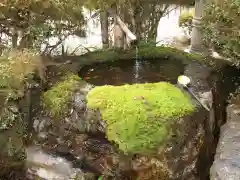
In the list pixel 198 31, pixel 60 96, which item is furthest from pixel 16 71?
pixel 198 31

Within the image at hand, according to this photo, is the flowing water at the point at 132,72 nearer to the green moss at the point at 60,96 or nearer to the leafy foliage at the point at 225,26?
the green moss at the point at 60,96

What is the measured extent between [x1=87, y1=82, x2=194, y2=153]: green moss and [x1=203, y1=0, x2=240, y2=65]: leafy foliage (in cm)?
121

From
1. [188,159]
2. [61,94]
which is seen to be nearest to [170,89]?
[188,159]

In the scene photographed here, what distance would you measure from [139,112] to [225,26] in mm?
1988

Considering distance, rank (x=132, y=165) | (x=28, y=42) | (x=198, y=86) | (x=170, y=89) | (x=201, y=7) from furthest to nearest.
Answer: (x=201, y=7) < (x=28, y=42) < (x=198, y=86) < (x=170, y=89) < (x=132, y=165)

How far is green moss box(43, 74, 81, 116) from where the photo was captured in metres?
4.88

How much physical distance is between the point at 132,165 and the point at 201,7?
3182 millimetres

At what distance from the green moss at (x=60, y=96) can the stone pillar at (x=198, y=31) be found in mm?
2375

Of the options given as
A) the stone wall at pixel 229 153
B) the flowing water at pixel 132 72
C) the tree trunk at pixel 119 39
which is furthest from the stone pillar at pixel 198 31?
the stone wall at pixel 229 153

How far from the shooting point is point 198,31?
634cm

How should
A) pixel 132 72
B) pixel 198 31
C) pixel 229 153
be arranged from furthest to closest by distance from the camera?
pixel 198 31, pixel 132 72, pixel 229 153

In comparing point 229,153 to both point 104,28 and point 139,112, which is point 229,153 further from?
point 104,28

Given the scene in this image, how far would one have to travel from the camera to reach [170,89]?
4.79 meters

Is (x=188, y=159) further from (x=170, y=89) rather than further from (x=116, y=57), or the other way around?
(x=116, y=57)
